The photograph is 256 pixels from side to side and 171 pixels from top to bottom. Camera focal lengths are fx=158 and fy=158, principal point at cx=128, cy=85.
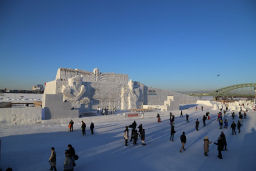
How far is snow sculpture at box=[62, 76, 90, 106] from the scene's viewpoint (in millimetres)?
18719

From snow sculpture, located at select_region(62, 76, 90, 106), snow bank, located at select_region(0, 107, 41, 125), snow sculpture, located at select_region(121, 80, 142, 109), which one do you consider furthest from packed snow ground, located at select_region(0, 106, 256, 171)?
snow sculpture, located at select_region(121, 80, 142, 109)

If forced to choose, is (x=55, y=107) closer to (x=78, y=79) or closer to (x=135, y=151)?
(x=78, y=79)

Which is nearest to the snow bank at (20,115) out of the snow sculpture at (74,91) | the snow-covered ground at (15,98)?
the snow sculpture at (74,91)

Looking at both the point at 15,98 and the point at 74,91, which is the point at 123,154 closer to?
the point at 74,91

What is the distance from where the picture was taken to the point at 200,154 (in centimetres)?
664

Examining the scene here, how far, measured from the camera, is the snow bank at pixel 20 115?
1183 centimetres

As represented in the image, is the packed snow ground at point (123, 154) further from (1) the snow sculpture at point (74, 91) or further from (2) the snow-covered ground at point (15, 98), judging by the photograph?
(2) the snow-covered ground at point (15, 98)

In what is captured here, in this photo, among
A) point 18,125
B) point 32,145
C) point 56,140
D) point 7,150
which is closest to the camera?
point 7,150

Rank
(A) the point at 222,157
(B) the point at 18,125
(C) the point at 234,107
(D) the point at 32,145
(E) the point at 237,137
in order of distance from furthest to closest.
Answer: (C) the point at 234,107 < (B) the point at 18,125 < (E) the point at 237,137 < (D) the point at 32,145 < (A) the point at 222,157

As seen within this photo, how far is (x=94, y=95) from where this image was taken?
71.3 ft

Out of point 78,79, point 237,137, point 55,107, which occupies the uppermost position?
point 78,79

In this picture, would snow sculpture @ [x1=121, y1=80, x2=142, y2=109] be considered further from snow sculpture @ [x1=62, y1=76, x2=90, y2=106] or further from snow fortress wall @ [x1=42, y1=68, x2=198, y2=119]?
snow sculpture @ [x1=62, y1=76, x2=90, y2=106]

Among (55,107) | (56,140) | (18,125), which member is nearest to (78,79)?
(55,107)

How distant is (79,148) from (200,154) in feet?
17.4
